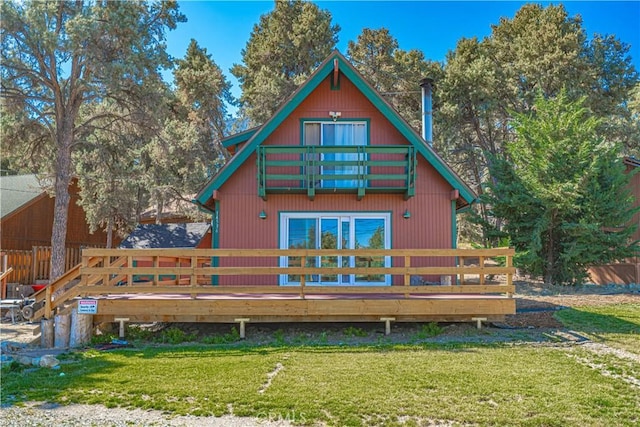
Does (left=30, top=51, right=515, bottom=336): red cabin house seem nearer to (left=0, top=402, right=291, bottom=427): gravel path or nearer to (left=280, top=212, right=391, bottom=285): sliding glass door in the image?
(left=280, top=212, right=391, bottom=285): sliding glass door

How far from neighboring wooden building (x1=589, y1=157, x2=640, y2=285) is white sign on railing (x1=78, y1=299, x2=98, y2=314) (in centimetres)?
1880

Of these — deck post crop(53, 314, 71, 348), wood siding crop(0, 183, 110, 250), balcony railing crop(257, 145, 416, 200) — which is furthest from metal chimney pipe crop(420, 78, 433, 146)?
wood siding crop(0, 183, 110, 250)

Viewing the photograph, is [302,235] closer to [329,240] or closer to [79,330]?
[329,240]

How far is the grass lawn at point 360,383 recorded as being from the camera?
4.71 meters

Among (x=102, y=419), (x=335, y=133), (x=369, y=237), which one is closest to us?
(x=102, y=419)

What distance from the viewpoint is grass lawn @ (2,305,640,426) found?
185 inches

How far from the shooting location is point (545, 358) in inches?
268

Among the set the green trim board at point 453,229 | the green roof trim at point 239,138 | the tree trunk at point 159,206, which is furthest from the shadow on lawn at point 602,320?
the tree trunk at point 159,206

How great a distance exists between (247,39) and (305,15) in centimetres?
535

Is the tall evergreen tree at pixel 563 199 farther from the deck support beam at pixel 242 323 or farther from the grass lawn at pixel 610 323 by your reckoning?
the deck support beam at pixel 242 323

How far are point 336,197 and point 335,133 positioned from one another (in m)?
1.71

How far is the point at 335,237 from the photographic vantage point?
11.6 meters

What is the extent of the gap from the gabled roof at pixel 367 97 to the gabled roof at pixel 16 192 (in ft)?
45.3

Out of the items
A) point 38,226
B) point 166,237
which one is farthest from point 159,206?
point 38,226
